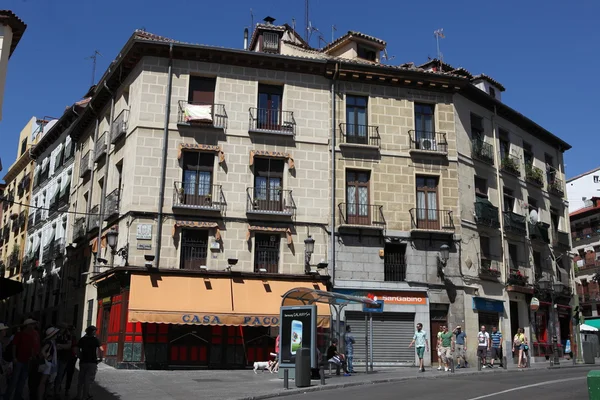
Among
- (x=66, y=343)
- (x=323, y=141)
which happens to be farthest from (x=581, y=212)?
(x=66, y=343)

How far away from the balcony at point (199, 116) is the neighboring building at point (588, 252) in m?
37.9

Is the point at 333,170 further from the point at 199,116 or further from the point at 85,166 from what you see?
the point at 85,166

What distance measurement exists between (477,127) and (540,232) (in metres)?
6.69

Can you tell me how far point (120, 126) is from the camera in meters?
25.7

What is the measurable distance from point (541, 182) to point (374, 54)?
11549mm

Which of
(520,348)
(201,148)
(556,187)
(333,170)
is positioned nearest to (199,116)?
(201,148)

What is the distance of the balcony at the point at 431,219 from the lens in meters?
25.9

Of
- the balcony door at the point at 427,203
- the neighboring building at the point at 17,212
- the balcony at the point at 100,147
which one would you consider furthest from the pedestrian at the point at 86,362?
the neighboring building at the point at 17,212

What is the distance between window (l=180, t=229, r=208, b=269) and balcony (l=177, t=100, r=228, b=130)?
13.6ft

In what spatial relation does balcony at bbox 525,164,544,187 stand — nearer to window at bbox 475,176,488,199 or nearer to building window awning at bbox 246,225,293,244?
window at bbox 475,176,488,199

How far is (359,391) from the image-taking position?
14992 mm

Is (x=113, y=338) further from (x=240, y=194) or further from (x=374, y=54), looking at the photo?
(x=374, y=54)

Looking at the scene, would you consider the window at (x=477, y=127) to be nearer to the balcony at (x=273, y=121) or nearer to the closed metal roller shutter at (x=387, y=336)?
the balcony at (x=273, y=121)

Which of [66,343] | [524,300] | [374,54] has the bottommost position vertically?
[66,343]
